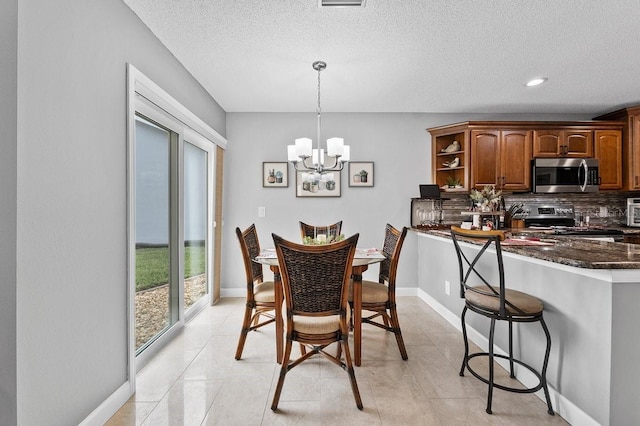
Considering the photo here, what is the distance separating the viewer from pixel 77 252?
158cm

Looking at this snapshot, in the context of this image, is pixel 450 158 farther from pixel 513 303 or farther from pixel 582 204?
pixel 513 303

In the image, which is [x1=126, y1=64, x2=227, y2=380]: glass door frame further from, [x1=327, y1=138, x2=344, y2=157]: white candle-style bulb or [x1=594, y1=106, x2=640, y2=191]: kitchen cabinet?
[x1=594, y1=106, x2=640, y2=191]: kitchen cabinet

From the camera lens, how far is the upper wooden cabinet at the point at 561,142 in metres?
4.05

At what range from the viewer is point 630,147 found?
3.97 metres

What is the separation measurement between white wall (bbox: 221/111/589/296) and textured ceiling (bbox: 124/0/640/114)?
47 cm

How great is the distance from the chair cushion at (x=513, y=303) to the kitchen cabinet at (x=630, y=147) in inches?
137

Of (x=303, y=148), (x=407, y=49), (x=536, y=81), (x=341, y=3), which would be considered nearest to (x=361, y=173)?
(x=303, y=148)

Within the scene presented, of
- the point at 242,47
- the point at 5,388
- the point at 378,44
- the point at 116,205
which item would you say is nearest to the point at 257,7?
the point at 242,47

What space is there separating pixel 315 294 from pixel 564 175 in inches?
156

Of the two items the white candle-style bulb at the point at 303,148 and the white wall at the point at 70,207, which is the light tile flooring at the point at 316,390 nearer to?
the white wall at the point at 70,207

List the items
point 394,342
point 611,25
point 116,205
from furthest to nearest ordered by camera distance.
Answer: point 394,342, point 611,25, point 116,205

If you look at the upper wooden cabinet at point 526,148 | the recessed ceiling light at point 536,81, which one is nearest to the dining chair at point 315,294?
the recessed ceiling light at point 536,81

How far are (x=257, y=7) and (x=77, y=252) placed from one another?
1.75 m

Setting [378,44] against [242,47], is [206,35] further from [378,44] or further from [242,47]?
[378,44]
